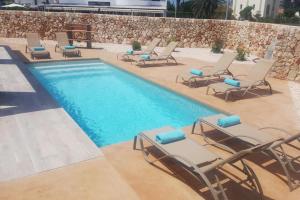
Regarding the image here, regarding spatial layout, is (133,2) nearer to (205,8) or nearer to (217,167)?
(205,8)

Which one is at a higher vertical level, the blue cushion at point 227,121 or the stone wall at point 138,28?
the stone wall at point 138,28

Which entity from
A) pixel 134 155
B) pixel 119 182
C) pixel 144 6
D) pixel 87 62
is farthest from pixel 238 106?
pixel 144 6

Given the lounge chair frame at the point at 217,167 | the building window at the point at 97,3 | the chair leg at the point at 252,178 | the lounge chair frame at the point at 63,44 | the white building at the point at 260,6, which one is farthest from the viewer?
the building window at the point at 97,3

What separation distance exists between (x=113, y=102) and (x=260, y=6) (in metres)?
78.1

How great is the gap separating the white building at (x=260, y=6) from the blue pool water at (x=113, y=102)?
74.6 metres

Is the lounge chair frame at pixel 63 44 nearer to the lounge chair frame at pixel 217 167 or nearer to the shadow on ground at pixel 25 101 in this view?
the shadow on ground at pixel 25 101

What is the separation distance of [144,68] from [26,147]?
7722mm

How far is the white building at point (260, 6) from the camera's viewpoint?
249ft

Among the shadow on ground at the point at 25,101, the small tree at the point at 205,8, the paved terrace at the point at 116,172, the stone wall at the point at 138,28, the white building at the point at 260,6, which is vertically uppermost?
the white building at the point at 260,6

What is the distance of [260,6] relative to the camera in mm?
76250

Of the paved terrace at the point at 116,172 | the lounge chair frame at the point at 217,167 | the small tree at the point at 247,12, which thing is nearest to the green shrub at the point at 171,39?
the paved terrace at the point at 116,172

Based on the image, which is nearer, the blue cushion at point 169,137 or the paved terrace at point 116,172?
the paved terrace at point 116,172

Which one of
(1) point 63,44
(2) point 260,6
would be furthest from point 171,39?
(2) point 260,6

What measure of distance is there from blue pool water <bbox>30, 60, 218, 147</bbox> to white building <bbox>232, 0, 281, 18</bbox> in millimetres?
74634
